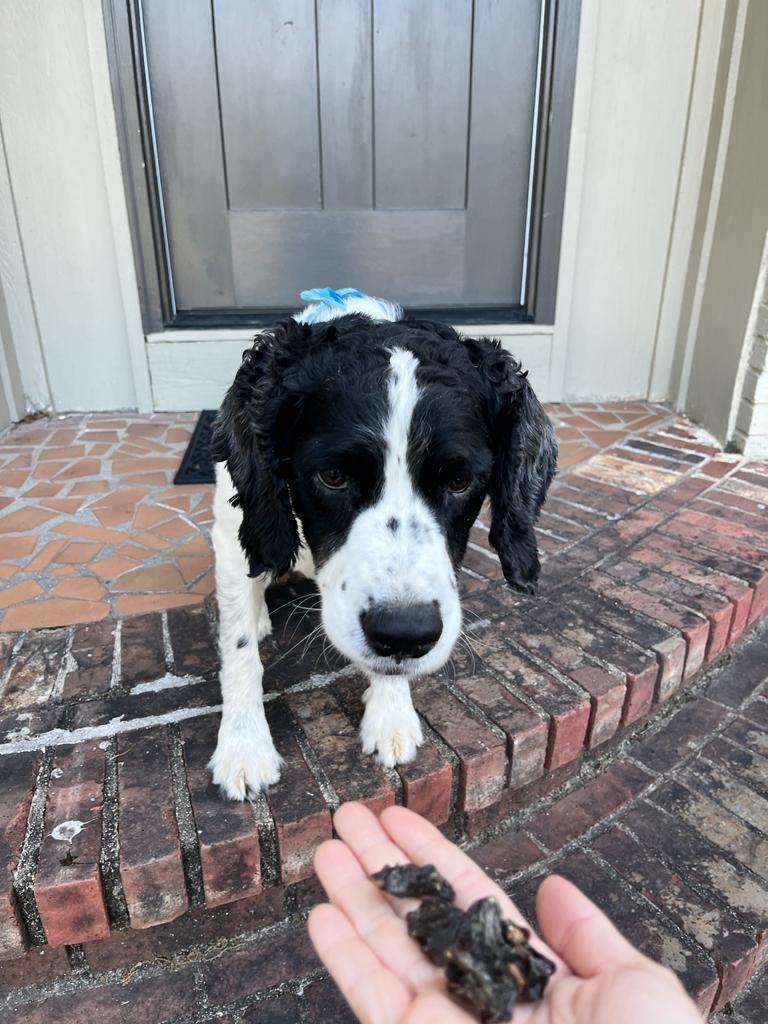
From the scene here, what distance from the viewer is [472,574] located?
2928 millimetres

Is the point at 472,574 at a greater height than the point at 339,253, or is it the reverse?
the point at 339,253

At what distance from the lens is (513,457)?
6.98 ft

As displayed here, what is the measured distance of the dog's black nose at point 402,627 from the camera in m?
1.57

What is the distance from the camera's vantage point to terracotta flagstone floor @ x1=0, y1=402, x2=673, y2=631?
2.76 meters

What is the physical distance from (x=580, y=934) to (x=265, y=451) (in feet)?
4.41

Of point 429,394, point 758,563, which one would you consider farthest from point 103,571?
point 758,563

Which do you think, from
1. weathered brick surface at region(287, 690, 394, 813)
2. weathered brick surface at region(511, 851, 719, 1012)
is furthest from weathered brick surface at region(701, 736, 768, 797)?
weathered brick surface at region(287, 690, 394, 813)

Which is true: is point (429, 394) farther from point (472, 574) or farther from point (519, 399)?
point (472, 574)

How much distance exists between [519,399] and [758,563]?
5.18 feet

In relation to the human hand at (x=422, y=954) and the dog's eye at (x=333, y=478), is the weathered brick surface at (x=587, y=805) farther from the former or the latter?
the dog's eye at (x=333, y=478)

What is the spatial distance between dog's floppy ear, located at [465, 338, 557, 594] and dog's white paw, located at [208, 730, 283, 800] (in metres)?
0.90

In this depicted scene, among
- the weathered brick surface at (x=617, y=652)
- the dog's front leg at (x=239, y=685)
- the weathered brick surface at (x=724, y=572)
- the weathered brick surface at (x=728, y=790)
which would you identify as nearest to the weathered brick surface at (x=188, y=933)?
the dog's front leg at (x=239, y=685)

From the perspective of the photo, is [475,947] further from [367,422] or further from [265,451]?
[265,451]

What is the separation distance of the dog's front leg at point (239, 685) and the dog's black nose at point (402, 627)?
53cm
